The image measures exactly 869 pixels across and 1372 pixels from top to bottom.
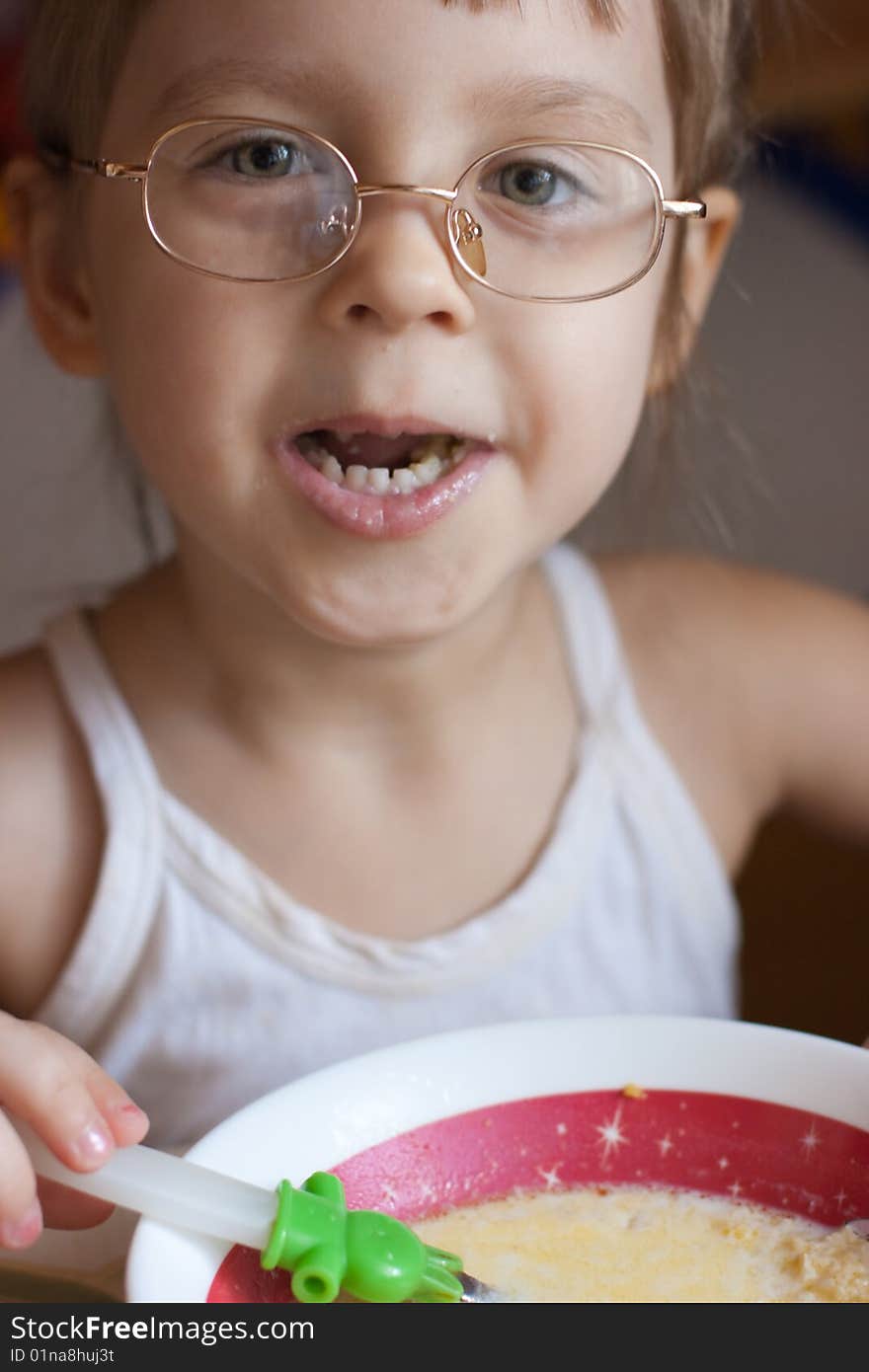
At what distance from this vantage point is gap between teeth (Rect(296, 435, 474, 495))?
2.31 feet

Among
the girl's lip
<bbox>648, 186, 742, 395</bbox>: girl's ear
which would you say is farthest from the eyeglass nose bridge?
<bbox>648, 186, 742, 395</bbox>: girl's ear

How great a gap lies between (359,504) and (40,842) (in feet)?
0.96

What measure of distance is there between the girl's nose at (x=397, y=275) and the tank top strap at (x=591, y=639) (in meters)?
0.35

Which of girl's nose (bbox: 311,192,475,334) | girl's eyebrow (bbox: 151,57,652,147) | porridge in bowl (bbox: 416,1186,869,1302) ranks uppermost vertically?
girl's eyebrow (bbox: 151,57,652,147)

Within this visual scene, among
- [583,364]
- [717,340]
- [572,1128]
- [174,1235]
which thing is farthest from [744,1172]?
[717,340]

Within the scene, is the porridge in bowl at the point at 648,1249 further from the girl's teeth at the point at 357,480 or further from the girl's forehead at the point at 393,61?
the girl's forehead at the point at 393,61

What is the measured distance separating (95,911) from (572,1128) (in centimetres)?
34

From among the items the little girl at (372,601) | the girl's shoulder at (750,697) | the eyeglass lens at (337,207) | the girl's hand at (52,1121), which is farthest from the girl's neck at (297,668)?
the girl's hand at (52,1121)

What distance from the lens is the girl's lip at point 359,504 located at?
2.30 feet

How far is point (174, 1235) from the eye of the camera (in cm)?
52

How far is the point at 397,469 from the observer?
0.73m

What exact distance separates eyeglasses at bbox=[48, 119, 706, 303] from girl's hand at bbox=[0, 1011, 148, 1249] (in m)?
0.33

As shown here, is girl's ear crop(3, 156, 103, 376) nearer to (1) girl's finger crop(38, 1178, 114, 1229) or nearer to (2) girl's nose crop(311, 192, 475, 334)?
(2) girl's nose crop(311, 192, 475, 334)
